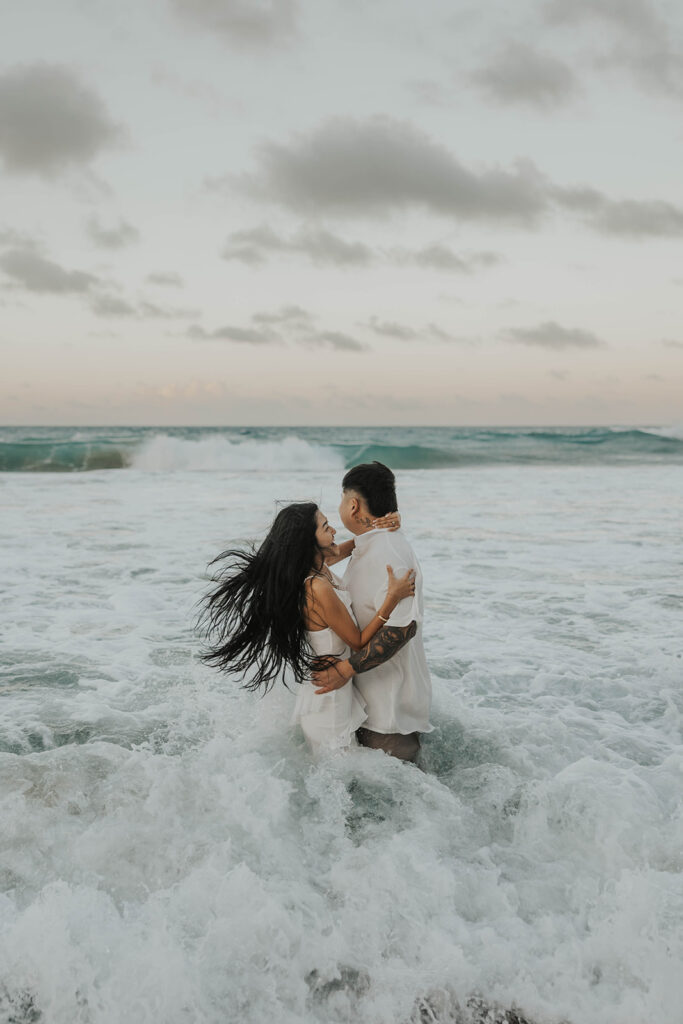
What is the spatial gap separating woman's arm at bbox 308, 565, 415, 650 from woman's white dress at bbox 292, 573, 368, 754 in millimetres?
64

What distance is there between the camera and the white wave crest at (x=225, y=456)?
108 ft

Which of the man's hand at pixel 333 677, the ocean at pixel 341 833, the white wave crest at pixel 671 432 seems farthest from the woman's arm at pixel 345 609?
the white wave crest at pixel 671 432

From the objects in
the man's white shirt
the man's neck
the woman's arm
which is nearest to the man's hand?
the woman's arm

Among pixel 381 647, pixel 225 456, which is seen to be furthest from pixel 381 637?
pixel 225 456

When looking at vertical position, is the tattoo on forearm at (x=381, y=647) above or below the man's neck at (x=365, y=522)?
below

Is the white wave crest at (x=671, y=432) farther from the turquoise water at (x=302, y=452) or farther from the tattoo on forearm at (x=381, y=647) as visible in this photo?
the tattoo on forearm at (x=381, y=647)

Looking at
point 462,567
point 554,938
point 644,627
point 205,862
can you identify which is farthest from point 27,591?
point 554,938

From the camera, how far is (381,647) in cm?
347

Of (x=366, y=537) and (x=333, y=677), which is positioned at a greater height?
(x=366, y=537)

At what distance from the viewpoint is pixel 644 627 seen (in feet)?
22.5

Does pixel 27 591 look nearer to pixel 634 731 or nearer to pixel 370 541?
pixel 370 541

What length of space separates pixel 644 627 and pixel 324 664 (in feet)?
14.3

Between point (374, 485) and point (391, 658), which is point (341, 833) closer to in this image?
point (391, 658)

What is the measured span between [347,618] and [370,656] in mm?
206
